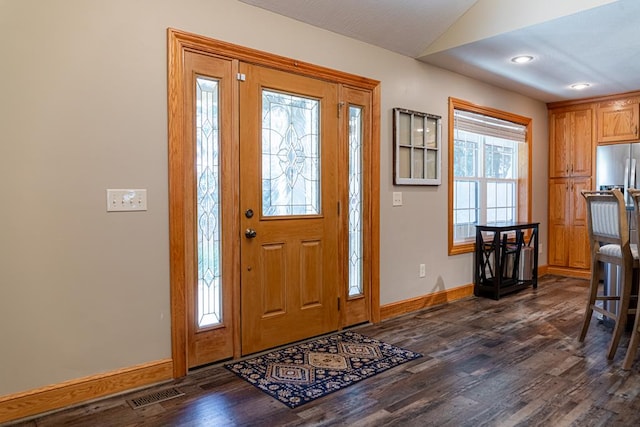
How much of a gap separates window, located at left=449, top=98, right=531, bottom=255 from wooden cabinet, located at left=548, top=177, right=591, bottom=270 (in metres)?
0.66

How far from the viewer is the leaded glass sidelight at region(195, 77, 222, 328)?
8.93ft

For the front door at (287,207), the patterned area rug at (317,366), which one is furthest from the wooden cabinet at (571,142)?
the patterned area rug at (317,366)

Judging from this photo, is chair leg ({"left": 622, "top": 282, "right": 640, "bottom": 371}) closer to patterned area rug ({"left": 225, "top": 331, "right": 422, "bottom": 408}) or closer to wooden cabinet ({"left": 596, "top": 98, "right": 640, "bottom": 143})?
patterned area rug ({"left": 225, "top": 331, "right": 422, "bottom": 408})

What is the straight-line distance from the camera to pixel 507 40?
3559 mm

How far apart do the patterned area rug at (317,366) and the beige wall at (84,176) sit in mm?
618

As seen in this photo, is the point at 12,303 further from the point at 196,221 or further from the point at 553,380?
the point at 553,380

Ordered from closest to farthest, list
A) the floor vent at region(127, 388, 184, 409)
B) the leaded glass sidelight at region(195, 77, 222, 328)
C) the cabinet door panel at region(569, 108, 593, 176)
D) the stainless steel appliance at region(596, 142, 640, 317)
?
the floor vent at region(127, 388, 184, 409) < the leaded glass sidelight at region(195, 77, 222, 328) < the stainless steel appliance at region(596, 142, 640, 317) < the cabinet door panel at region(569, 108, 593, 176)

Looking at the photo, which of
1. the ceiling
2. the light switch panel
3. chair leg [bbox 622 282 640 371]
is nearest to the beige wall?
the ceiling

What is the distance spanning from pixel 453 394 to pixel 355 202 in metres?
1.70

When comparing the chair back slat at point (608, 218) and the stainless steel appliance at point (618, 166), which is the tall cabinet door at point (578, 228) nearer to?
the stainless steel appliance at point (618, 166)

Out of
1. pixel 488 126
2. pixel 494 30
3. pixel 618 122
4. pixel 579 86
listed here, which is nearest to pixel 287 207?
pixel 494 30

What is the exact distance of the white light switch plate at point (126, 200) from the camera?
2.39m

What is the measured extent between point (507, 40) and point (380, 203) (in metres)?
1.68

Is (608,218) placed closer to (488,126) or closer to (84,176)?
(488,126)
